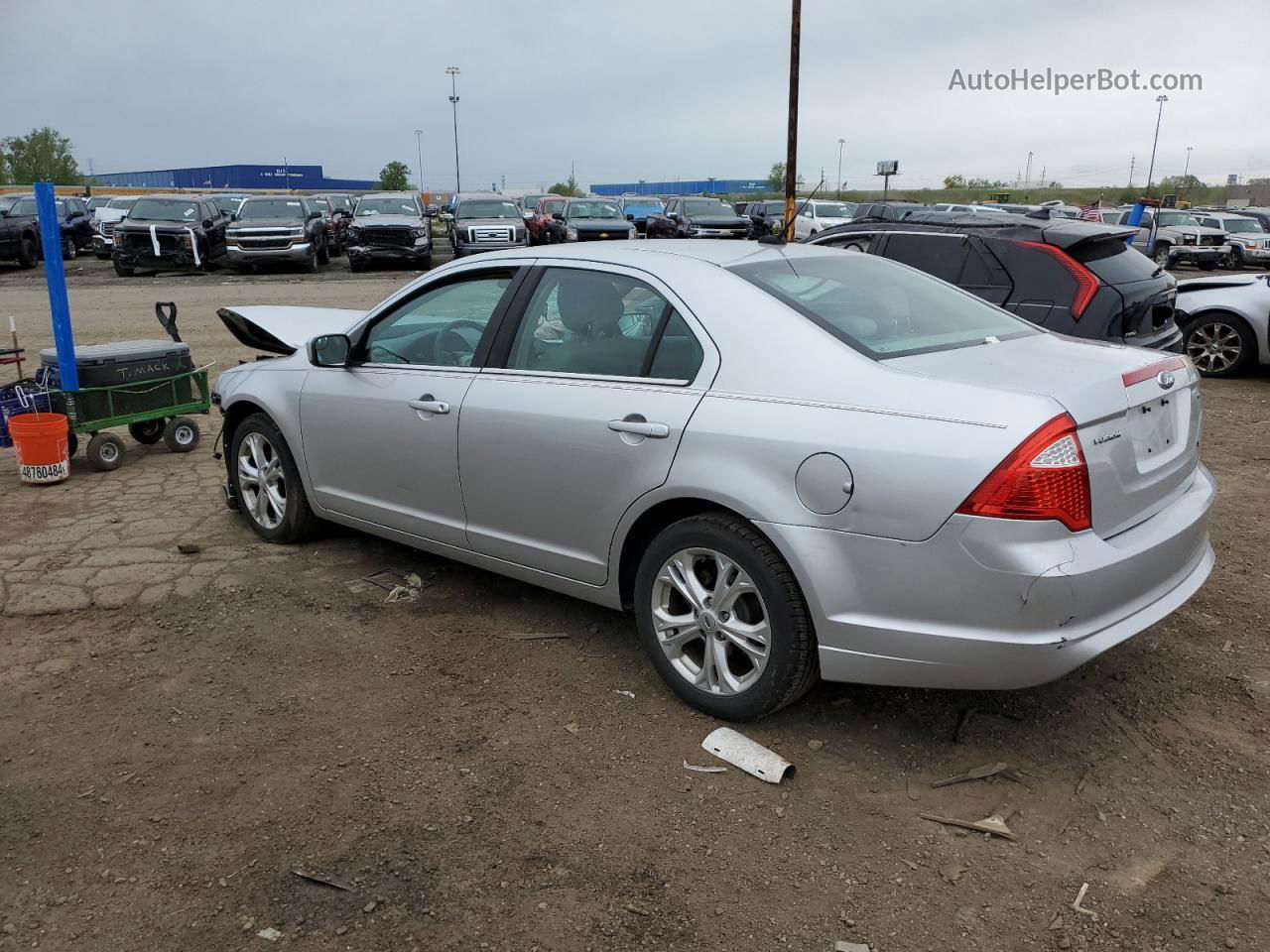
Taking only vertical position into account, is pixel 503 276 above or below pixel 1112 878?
above

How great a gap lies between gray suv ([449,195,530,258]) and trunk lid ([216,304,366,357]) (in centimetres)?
1609

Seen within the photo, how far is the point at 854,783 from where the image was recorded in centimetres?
316

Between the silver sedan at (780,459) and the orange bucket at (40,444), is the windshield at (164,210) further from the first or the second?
the silver sedan at (780,459)

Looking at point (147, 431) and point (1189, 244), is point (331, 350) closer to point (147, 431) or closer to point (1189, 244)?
point (147, 431)

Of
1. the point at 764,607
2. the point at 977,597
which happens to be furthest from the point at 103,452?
the point at 977,597

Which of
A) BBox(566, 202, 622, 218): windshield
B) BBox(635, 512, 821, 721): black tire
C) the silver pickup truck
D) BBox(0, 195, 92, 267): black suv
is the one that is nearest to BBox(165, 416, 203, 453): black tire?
BBox(635, 512, 821, 721): black tire

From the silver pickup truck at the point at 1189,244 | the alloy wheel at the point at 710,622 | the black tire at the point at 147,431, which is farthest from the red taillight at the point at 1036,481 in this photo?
the silver pickup truck at the point at 1189,244

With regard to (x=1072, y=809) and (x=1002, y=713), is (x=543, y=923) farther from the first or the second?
(x=1002, y=713)

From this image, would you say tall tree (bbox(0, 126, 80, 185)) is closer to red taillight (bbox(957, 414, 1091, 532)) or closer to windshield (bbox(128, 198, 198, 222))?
windshield (bbox(128, 198, 198, 222))

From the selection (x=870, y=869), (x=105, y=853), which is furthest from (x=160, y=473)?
(x=870, y=869)

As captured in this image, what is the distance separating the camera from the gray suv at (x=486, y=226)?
22.9m

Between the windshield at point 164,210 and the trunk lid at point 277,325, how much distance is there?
19815mm

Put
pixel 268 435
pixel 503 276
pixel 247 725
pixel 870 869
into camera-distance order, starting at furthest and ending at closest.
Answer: pixel 268 435
pixel 503 276
pixel 247 725
pixel 870 869

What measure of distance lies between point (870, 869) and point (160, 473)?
5.73 m
